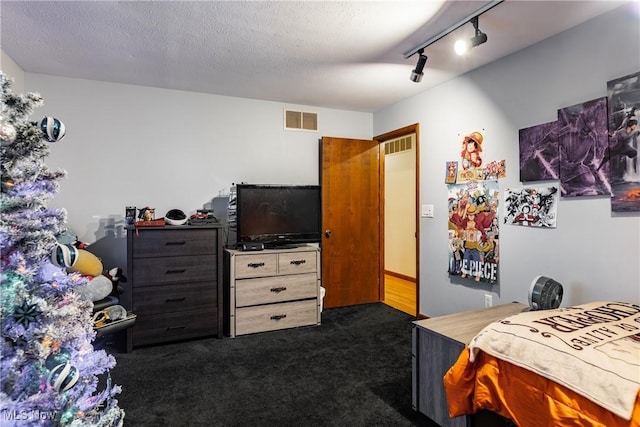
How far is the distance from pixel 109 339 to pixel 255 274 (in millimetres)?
1411

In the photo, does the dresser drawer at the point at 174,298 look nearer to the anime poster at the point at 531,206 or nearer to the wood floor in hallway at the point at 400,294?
the wood floor in hallway at the point at 400,294

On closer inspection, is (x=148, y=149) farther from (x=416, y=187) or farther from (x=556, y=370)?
(x=556, y=370)

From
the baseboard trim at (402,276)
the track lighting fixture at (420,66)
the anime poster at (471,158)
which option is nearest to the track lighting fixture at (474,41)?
the track lighting fixture at (420,66)

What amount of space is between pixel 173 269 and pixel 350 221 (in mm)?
2111

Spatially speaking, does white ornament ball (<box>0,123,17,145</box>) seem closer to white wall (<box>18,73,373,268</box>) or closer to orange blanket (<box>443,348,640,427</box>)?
orange blanket (<box>443,348,640,427</box>)

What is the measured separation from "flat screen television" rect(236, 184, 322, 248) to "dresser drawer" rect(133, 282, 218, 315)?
0.55 metres

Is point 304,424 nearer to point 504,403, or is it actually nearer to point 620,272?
point 504,403

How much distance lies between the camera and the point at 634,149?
2025 millimetres

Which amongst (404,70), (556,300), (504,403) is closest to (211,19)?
(404,70)

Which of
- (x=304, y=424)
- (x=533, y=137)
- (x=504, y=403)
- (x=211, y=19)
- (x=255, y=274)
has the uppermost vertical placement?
(x=211, y=19)

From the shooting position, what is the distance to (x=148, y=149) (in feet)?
11.6

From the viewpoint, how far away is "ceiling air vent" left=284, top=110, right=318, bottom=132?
4145 millimetres

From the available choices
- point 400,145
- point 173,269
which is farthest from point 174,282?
point 400,145

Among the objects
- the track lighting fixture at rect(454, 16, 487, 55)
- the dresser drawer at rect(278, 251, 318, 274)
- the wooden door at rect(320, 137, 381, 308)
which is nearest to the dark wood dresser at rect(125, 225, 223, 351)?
the dresser drawer at rect(278, 251, 318, 274)
